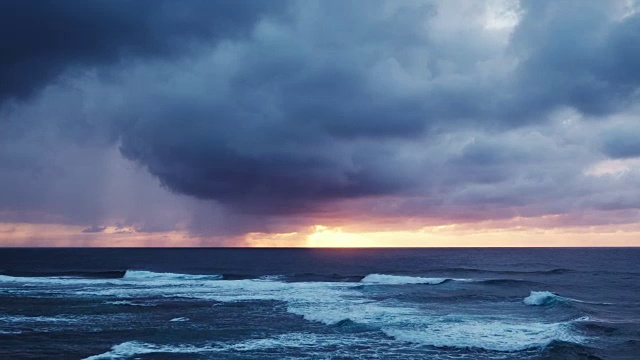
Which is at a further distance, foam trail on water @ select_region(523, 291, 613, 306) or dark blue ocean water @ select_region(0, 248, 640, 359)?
foam trail on water @ select_region(523, 291, 613, 306)

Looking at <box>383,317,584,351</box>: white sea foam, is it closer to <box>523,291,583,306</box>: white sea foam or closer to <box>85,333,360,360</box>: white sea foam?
<box>85,333,360,360</box>: white sea foam

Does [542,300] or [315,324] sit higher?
[315,324]

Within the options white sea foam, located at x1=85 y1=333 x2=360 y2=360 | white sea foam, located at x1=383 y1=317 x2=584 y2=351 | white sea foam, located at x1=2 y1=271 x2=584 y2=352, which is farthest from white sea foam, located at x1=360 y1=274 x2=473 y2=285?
white sea foam, located at x1=85 y1=333 x2=360 y2=360

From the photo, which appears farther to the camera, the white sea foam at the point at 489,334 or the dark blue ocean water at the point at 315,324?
the white sea foam at the point at 489,334

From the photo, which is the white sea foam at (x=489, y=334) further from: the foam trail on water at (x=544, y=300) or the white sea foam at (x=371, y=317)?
the foam trail on water at (x=544, y=300)

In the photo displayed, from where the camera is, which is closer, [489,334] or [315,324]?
[489,334]

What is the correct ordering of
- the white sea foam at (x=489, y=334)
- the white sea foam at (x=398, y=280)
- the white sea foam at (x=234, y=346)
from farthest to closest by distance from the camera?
the white sea foam at (x=398, y=280) → the white sea foam at (x=489, y=334) → the white sea foam at (x=234, y=346)

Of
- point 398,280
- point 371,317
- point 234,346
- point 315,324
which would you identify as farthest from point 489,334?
point 398,280

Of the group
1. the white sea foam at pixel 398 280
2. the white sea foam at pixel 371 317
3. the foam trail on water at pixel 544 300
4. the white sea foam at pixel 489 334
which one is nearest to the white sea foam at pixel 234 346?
the white sea foam at pixel 371 317

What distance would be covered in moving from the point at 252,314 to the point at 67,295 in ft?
63.8

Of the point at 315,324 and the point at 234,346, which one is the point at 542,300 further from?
the point at 234,346

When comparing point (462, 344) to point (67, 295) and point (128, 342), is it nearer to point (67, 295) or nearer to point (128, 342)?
point (128, 342)

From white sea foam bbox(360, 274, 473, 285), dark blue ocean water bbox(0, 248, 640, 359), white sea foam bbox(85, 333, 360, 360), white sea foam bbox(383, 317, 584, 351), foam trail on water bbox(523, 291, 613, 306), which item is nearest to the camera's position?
white sea foam bbox(85, 333, 360, 360)

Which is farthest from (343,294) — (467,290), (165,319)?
(165,319)
